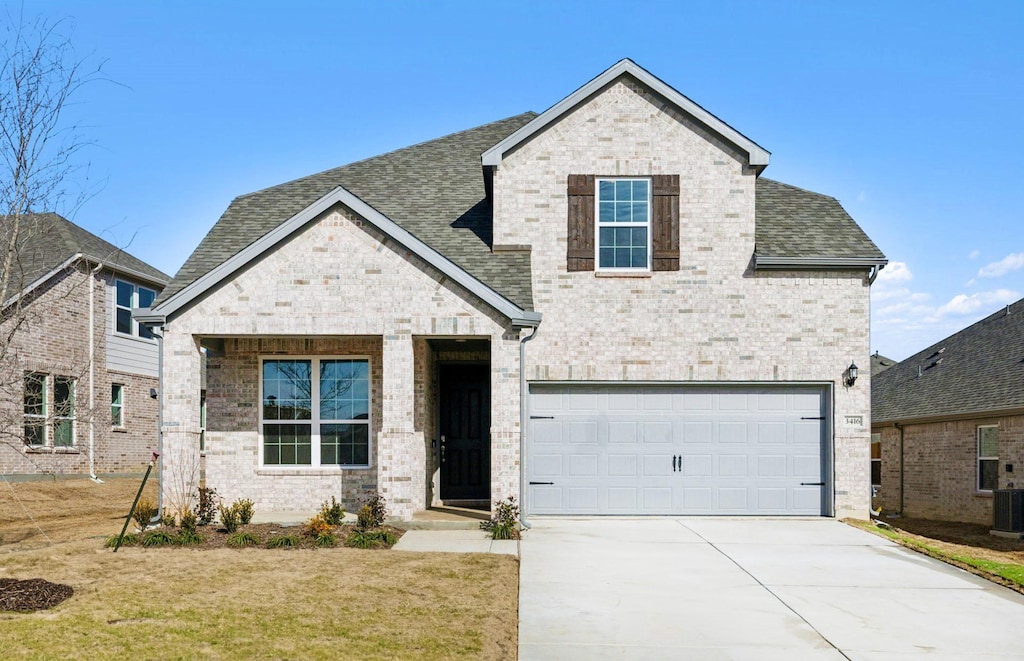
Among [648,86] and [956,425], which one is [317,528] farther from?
[956,425]

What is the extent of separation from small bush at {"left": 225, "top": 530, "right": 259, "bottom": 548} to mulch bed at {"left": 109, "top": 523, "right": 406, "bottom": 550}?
4 centimetres

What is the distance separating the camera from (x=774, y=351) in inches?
623

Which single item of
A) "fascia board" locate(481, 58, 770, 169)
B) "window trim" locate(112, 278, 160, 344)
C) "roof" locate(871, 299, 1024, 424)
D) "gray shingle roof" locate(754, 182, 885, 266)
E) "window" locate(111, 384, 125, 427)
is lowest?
"window" locate(111, 384, 125, 427)

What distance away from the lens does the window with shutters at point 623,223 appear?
1591cm

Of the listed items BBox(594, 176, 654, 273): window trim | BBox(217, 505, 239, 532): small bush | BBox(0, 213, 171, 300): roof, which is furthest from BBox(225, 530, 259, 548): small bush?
BBox(0, 213, 171, 300): roof

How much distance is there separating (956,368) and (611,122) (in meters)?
13.9

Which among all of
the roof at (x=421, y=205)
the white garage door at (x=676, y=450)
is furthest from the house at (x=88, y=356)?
the white garage door at (x=676, y=450)

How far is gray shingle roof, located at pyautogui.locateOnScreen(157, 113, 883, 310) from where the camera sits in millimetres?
16016

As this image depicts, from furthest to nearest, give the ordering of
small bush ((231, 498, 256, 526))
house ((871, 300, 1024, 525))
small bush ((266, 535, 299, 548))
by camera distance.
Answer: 1. house ((871, 300, 1024, 525))
2. small bush ((231, 498, 256, 526))
3. small bush ((266, 535, 299, 548))

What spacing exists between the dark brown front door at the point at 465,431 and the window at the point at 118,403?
533 inches

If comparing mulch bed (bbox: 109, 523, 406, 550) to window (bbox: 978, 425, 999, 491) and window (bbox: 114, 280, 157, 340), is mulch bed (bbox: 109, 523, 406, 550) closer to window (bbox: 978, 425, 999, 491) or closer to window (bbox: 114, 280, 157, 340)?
window (bbox: 978, 425, 999, 491)

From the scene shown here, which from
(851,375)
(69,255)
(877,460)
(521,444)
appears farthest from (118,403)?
(877,460)

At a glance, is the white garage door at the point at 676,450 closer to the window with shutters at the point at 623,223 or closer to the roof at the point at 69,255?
the window with shutters at the point at 623,223

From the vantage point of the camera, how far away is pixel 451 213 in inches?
705
